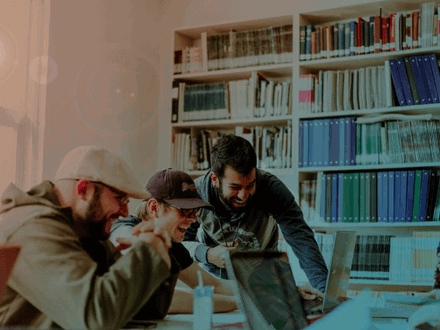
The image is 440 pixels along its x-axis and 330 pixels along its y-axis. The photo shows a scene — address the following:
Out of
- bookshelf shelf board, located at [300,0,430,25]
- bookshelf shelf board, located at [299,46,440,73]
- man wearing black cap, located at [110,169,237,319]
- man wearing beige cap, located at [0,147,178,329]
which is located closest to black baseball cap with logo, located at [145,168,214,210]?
man wearing black cap, located at [110,169,237,319]

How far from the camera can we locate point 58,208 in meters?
1.13

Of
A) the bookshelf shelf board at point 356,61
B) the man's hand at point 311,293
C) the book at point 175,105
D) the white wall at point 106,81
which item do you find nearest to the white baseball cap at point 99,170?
the man's hand at point 311,293

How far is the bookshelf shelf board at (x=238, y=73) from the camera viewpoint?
3.54 m

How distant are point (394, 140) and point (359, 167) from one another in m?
0.27

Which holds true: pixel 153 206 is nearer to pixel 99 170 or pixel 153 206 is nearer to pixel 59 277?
pixel 99 170

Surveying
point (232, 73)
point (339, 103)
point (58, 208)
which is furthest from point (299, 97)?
point (58, 208)

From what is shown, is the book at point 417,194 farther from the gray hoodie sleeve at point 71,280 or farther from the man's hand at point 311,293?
the gray hoodie sleeve at point 71,280

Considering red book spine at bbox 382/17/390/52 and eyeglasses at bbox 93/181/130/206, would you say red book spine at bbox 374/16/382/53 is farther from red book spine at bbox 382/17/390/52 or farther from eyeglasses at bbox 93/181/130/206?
eyeglasses at bbox 93/181/130/206

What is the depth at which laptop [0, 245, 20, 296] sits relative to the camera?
0.95 metres

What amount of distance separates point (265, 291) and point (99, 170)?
0.51m

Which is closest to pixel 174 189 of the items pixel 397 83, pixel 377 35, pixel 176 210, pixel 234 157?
pixel 176 210

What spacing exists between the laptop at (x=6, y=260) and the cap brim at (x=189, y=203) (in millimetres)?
883

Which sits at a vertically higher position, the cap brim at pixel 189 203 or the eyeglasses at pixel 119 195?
the eyeglasses at pixel 119 195

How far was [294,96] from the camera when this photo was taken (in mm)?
3443
